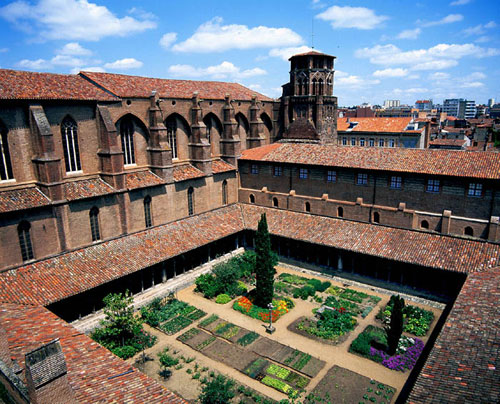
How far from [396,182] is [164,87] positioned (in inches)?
1092

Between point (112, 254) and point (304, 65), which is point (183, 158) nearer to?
point (112, 254)

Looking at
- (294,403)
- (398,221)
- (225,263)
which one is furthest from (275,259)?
(294,403)

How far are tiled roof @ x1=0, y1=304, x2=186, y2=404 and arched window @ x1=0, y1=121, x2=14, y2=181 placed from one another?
35.2ft

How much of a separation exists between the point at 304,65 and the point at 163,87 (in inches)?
Result: 917

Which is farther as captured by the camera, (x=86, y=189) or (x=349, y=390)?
(x=86, y=189)

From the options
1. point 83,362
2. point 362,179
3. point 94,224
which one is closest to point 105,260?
point 94,224

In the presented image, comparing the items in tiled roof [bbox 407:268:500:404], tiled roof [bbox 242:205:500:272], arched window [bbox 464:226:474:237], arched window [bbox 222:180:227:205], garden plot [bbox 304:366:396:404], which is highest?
arched window [bbox 222:180:227:205]

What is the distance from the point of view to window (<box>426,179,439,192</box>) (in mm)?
36981

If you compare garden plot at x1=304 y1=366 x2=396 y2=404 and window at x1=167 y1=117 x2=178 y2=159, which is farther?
window at x1=167 y1=117 x2=178 y2=159

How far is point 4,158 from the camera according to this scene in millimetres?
30500

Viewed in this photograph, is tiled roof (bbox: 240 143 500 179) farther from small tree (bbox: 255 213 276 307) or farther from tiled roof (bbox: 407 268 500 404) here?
small tree (bbox: 255 213 276 307)

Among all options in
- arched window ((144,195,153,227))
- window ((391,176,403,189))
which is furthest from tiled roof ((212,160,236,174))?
window ((391,176,403,189))

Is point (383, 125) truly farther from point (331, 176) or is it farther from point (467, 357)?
point (467, 357)

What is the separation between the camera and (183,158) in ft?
150
